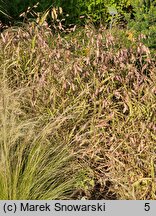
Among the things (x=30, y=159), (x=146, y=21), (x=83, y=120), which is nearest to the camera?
(x=30, y=159)

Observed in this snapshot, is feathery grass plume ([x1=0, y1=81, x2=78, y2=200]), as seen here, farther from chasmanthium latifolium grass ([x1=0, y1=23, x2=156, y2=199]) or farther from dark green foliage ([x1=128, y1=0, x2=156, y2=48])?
dark green foliage ([x1=128, y1=0, x2=156, y2=48])

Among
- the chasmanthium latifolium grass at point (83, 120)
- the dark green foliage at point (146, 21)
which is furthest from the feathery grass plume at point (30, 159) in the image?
the dark green foliage at point (146, 21)

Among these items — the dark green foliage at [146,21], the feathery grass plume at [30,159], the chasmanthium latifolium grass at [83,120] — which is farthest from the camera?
the dark green foliage at [146,21]

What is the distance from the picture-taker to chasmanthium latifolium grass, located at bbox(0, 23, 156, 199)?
3197 millimetres

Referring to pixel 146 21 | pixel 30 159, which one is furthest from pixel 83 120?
pixel 146 21

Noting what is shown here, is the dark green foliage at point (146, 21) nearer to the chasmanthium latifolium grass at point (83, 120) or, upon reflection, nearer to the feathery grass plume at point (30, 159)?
the chasmanthium latifolium grass at point (83, 120)

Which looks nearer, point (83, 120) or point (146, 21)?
point (83, 120)

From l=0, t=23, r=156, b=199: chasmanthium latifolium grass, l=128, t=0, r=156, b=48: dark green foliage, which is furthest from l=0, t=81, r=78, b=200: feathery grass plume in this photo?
l=128, t=0, r=156, b=48: dark green foliage

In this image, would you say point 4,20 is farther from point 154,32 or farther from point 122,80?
point 122,80

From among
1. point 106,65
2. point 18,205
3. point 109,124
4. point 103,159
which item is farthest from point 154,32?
point 18,205

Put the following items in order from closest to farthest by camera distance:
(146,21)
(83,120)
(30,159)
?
(30,159), (83,120), (146,21)

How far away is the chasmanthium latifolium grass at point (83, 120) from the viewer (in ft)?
10.5

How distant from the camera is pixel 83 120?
3.70 meters

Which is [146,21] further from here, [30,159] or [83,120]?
[30,159]
